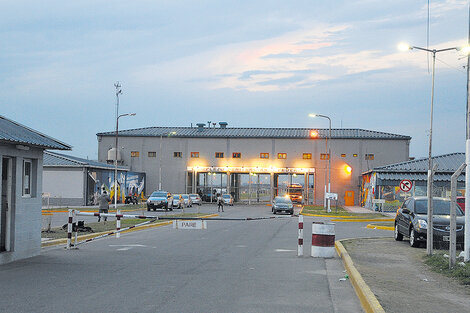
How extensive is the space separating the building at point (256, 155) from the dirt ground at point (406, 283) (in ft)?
179

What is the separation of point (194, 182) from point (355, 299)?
6535cm

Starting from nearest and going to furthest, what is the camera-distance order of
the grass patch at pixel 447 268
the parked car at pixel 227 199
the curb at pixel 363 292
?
the curb at pixel 363 292 < the grass patch at pixel 447 268 < the parked car at pixel 227 199

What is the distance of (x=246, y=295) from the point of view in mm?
9680

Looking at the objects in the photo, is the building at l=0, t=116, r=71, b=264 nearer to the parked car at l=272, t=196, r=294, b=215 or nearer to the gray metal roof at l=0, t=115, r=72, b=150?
the gray metal roof at l=0, t=115, r=72, b=150

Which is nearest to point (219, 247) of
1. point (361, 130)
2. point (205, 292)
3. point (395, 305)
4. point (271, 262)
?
point (271, 262)

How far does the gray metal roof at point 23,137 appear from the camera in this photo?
12964 mm

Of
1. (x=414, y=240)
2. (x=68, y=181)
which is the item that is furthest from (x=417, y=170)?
(x=414, y=240)

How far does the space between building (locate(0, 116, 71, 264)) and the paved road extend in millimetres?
522

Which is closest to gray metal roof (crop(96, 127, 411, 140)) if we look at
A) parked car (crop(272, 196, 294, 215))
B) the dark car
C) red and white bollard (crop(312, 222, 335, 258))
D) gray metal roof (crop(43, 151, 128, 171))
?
gray metal roof (crop(43, 151, 128, 171))

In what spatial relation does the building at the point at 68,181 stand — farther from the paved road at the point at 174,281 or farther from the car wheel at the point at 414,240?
the car wheel at the point at 414,240

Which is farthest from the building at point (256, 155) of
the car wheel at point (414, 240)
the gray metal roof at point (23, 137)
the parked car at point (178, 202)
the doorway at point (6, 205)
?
the doorway at point (6, 205)

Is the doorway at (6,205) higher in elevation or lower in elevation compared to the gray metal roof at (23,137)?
lower

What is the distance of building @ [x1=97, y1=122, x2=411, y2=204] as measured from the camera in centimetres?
7144

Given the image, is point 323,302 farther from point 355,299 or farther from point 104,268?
point 104,268
